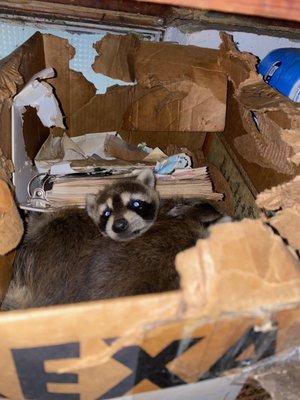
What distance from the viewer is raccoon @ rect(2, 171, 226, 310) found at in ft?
5.02

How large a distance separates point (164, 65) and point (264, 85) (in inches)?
23.0

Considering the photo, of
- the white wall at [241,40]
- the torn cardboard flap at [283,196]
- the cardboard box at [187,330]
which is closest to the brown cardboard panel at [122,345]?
the cardboard box at [187,330]

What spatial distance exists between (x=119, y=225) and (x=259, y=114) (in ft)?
2.47

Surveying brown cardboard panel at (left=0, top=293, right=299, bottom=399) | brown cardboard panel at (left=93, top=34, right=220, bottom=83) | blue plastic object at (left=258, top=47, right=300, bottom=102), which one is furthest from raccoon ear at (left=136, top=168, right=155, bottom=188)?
brown cardboard panel at (left=0, top=293, right=299, bottom=399)

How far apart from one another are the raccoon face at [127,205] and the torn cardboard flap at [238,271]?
1.11 meters

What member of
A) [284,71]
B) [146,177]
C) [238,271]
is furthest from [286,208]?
[146,177]

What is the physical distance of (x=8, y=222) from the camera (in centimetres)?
106

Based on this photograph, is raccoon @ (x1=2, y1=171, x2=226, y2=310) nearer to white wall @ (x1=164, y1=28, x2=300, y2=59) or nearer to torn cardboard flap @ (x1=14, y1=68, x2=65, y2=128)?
torn cardboard flap @ (x1=14, y1=68, x2=65, y2=128)

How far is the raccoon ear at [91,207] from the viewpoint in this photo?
1.91m

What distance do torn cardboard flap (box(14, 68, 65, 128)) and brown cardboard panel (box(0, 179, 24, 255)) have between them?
0.71 m

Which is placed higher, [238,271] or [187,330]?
[238,271]

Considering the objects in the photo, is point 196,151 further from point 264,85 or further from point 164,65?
point 264,85

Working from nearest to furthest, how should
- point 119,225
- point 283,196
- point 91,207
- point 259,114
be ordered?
point 283,196 < point 259,114 < point 119,225 < point 91,207

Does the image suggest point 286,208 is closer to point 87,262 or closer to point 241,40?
point 87,262
